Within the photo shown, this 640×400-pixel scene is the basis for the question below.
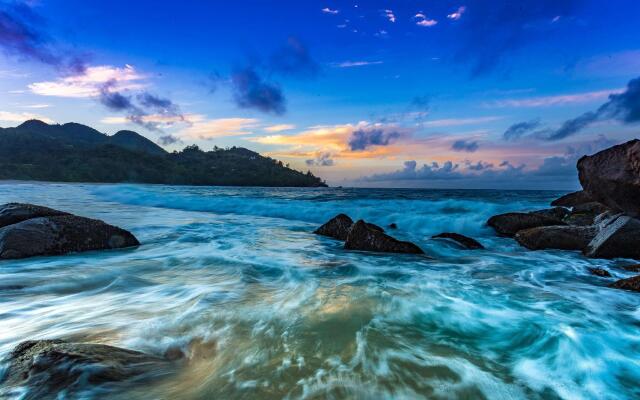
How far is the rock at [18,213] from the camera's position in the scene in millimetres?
7387

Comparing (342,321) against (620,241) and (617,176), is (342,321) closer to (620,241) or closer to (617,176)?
(620,241)

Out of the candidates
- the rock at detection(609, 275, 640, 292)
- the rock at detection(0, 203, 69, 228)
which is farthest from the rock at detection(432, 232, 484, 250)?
the rock at detection(0, 203, 69, 228)

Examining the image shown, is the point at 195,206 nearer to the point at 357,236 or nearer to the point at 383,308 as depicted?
the point at 357,236

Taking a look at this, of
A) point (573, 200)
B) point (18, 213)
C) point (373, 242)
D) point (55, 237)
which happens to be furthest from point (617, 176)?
point (573, 200)

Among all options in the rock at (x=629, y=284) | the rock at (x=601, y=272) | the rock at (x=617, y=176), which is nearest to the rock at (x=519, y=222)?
the rock at (x=617, y=176)

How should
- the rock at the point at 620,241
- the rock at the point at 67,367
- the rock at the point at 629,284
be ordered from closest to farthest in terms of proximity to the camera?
1. the rock at the point at 67,367
2. the rock at the point at 629,284
3. the rock at the point at 620,241

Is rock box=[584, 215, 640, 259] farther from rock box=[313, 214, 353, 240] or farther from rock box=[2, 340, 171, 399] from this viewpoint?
rock box=[2, 340, 171, 399]

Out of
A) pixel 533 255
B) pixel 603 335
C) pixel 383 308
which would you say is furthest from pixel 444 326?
pixel 533 255

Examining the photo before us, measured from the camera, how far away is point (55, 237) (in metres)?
6.79

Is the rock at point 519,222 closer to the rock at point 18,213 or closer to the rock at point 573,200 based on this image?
the rock at point 573,200

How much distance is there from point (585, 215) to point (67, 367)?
16.3 m

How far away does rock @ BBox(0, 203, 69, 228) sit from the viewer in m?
7.39

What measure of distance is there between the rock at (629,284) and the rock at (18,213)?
35.0ft

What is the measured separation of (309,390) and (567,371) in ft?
7.02
